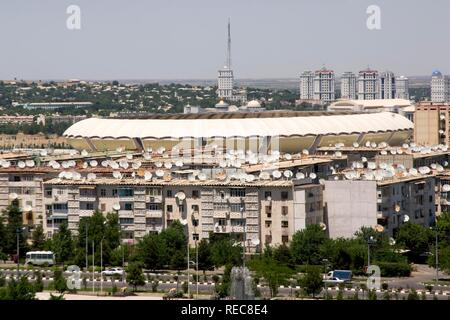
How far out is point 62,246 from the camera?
16203 millimetres

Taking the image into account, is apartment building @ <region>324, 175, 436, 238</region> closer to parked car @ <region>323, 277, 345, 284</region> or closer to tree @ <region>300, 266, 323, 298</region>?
parked car @ <region>323, 277, 345, 284</region>

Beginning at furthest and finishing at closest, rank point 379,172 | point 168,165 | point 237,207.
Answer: point 168,165 → point 379,172 → point 237,207

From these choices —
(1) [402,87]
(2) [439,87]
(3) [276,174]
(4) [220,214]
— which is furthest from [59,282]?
(1) [402,87]

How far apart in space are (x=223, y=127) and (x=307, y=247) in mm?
13034

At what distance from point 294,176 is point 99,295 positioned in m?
6.25

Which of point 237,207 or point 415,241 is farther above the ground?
point 237,207

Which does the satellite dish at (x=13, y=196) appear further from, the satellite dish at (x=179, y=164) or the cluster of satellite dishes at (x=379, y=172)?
the cluster of satellite dishes at (x=379, y=172)

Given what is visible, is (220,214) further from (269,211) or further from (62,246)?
(62,246)

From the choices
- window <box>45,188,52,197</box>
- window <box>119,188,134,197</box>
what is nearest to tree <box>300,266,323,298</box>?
window <box>119,188,134,197</box>

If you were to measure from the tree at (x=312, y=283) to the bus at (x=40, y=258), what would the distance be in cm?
407

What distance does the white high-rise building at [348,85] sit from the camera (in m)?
72.4

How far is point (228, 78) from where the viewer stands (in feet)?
245
